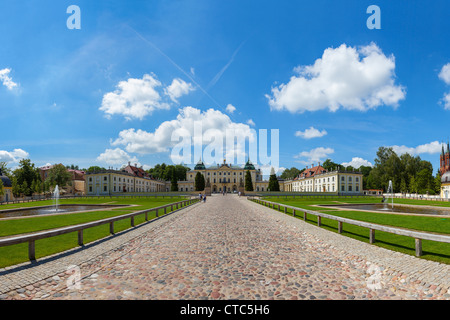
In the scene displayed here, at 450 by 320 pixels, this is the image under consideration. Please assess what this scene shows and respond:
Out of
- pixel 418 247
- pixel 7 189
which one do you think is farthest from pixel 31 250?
pixel 7 189

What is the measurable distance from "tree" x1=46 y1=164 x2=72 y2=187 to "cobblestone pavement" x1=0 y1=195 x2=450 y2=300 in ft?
248

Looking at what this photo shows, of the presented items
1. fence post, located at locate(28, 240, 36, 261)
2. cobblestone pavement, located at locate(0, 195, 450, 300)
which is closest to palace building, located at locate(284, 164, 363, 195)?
cobblestone pavement, located at locate(0, 195, 450, 300)

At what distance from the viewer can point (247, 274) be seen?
17.6 ft

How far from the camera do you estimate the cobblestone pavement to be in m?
4.39

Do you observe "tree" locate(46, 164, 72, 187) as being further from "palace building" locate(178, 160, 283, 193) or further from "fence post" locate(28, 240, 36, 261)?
"fence post" locate(28, 240, 36, 261)

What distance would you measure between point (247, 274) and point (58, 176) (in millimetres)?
81157

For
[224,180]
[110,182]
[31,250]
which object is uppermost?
[31,250]

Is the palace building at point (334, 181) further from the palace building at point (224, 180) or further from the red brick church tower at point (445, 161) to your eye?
the red brick church tower at point (445, 161)

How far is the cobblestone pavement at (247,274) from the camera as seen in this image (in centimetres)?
439

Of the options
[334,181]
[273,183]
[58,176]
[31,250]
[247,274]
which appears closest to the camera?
[247,274]

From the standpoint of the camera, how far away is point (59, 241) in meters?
8.65

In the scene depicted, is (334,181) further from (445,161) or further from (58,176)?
(58,176)
